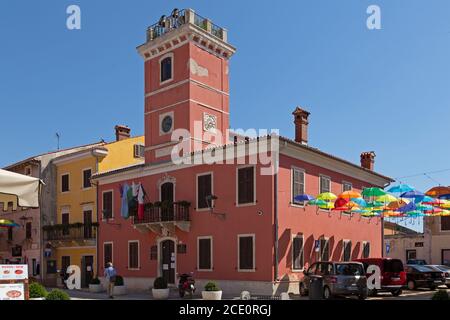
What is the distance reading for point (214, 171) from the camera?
78.7 feet

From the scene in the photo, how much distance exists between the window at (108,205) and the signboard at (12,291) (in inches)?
788

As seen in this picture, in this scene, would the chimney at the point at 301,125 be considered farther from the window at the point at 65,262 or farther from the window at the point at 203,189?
the window at the point at 65,262

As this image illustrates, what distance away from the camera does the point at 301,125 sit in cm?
2703

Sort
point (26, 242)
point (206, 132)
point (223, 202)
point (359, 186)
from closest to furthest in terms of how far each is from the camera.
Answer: point (223, 202) < point (206, 132) < point (359, 186) < point (26, 242)

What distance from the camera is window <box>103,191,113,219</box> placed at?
99.0ft

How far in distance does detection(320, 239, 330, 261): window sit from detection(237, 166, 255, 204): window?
494 centimetres

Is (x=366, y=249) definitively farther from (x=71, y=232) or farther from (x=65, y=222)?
(x=65, y=222)

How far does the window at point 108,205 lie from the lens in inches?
1188

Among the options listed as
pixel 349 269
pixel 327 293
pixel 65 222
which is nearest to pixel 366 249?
pixel 349 269

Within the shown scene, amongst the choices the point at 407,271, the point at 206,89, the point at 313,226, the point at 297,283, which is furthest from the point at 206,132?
the point at 407,271

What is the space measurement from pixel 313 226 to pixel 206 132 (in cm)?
759

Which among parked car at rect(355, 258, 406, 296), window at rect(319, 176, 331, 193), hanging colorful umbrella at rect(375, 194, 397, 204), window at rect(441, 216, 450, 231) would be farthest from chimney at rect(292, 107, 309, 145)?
window at rect(441, 216, 450, 231)

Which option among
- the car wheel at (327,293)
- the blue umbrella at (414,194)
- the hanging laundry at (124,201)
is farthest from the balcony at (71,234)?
the blue umbrella at (414,194)
